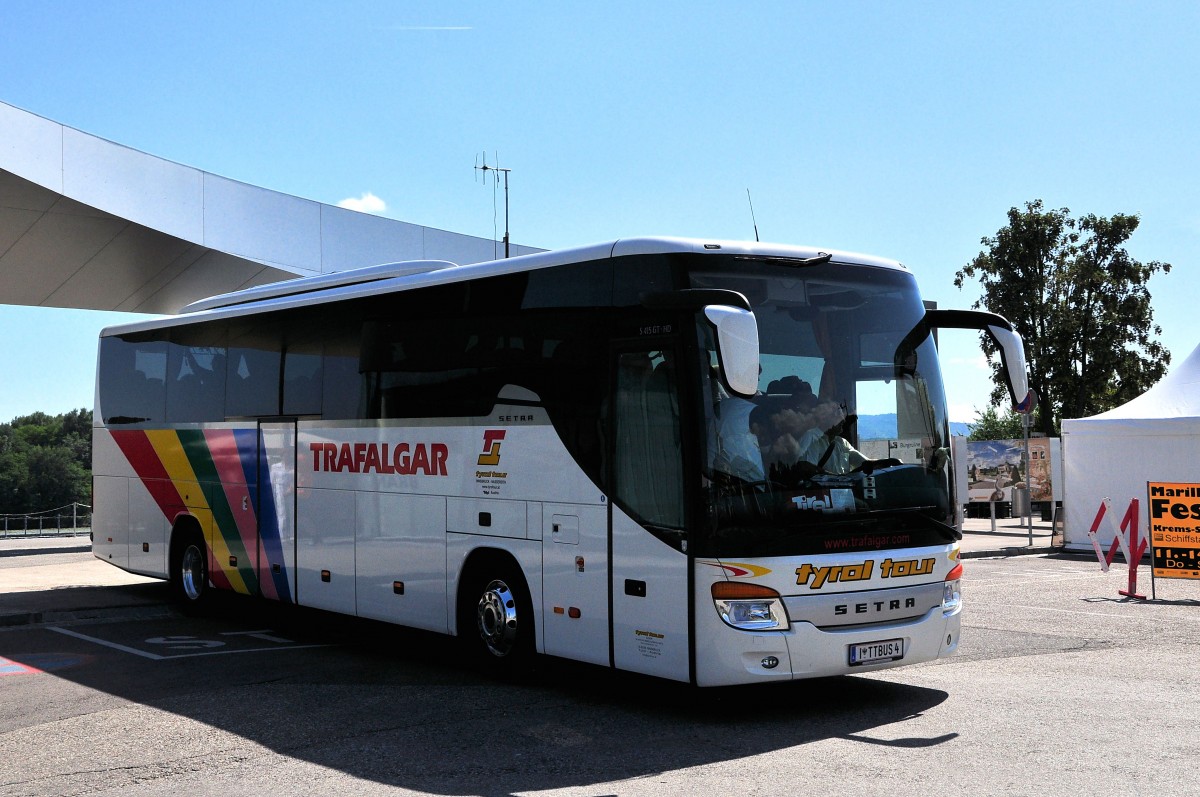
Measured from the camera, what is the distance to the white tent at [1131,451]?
21.9m

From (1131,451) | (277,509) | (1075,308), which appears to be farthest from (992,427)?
(277,509)

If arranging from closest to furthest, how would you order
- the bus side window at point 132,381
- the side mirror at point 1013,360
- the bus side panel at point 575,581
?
the bus side panel at point 575,581, the side mirror at point 1013,360, the bus side window at point 132,381

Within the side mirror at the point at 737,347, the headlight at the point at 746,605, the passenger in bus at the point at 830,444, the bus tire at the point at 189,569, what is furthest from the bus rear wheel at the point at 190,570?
the side mirror at the point at 737,347

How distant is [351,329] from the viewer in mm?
11500

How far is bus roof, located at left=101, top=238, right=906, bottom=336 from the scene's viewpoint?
27.6 feet

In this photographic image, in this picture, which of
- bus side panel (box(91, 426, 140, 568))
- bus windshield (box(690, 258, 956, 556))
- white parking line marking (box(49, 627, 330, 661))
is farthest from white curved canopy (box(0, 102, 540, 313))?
bus windshield (box(690, 258, 956, 556))

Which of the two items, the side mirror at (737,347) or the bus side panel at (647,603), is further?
the bus side panel at (647,603)

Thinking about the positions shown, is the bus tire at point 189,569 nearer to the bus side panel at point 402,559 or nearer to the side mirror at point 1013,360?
the bus side panel at point 402,559

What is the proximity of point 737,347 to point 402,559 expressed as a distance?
4773mm

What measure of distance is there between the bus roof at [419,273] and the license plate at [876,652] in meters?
2.68

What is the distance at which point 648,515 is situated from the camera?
827cm

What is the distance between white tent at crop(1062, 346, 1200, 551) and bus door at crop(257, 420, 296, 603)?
15.8 m

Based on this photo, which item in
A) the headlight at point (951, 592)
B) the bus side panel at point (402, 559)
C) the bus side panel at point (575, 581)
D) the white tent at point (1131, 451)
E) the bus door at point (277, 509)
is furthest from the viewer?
the white tent at point (1131, 451)

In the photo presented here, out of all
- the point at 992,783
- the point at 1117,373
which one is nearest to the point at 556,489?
the point at 992,783
